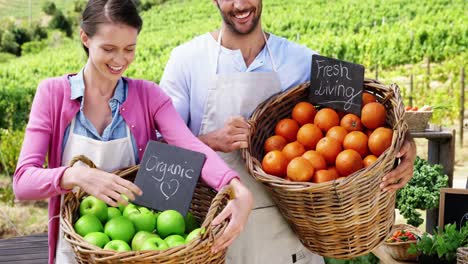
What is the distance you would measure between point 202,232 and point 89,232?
257 mm

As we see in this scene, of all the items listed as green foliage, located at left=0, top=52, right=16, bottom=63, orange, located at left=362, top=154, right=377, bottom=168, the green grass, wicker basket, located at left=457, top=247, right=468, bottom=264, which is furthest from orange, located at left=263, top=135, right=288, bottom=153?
the green grass

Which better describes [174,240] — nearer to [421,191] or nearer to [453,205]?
[453,205]

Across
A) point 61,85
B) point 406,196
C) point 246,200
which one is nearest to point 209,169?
point 246,200

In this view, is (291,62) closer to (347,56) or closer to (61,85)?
(61,85)

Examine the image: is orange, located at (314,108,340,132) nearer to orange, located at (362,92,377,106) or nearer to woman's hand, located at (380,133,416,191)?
orange, located at (362,92,377,106)

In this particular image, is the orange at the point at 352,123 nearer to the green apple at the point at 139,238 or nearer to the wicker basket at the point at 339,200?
the wicker basket at the point at 339,200

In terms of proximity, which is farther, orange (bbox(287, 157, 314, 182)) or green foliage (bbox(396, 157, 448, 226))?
green foliage (bbox(396, 157, 448, 226))

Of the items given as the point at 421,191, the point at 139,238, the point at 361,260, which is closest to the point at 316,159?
the point at 139,238

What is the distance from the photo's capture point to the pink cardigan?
140cm

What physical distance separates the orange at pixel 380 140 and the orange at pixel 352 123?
95 mm

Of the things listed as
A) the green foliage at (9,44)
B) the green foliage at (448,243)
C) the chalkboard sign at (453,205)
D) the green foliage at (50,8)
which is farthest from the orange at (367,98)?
the green foliage at (50,8)

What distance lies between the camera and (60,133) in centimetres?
152

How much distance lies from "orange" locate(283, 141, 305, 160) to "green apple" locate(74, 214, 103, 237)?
541 mm

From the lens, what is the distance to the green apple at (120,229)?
139 centimetres
